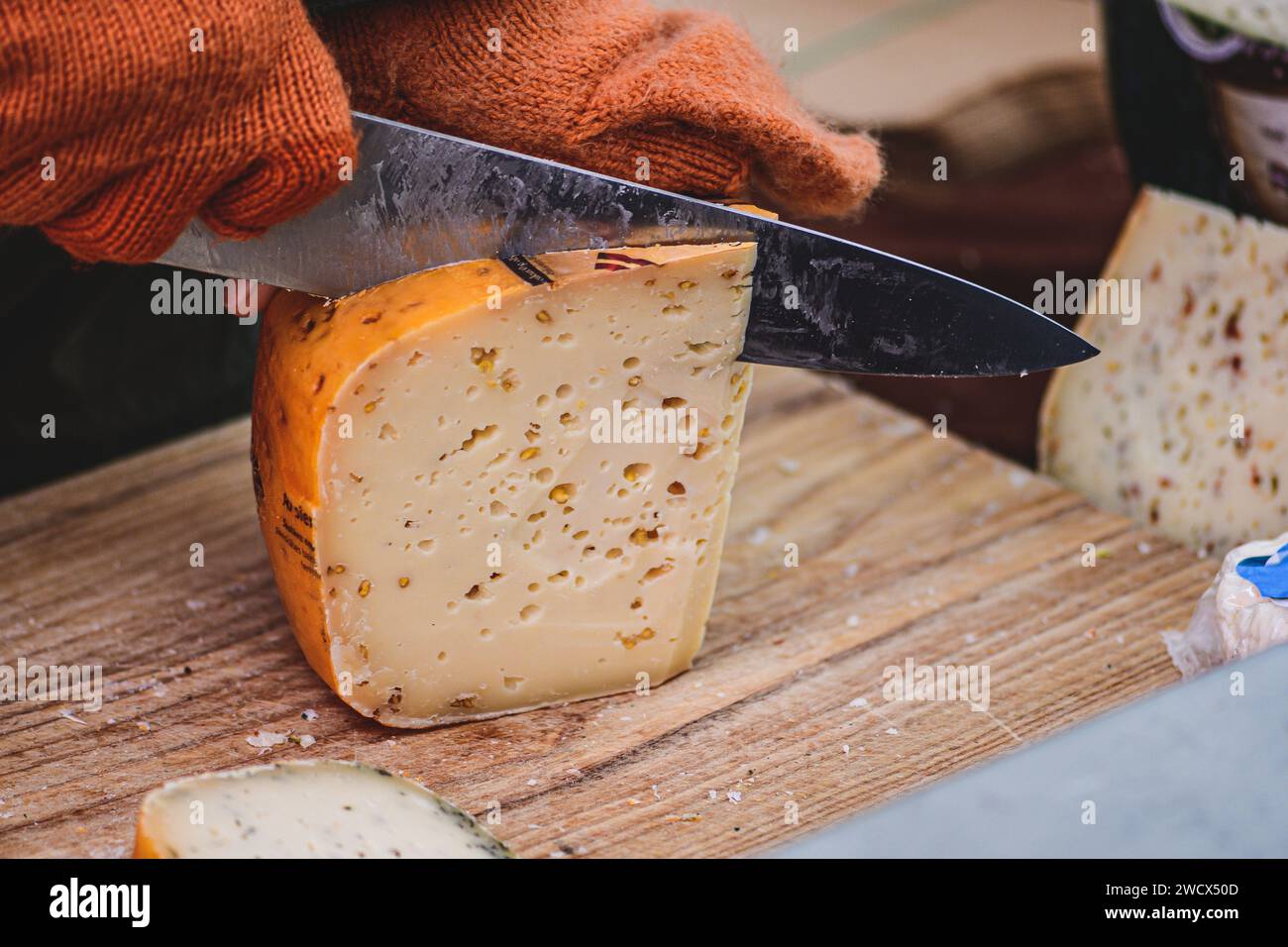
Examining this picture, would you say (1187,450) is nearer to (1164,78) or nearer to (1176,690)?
(1164,78)

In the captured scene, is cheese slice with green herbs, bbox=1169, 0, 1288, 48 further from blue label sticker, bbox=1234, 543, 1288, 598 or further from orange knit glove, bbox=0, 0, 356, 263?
orange knit glove, bbox=0, 0, 356, 263

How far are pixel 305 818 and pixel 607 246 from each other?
0.43 metres

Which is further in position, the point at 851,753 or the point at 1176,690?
the point at 851,753

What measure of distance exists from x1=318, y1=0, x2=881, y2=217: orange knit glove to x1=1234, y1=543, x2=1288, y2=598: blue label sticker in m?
0.43

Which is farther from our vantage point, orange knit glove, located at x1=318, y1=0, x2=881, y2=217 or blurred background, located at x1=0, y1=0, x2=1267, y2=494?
blurred background, located at x1=0, y1=0, x2=1267, y2=494

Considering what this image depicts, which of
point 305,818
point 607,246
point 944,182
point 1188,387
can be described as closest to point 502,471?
point 607,246

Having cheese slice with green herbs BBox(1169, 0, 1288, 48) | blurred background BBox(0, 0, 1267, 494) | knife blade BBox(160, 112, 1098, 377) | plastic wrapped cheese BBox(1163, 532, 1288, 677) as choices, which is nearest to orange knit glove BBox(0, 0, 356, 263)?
knife blade BBox(160, 112, 1098, 377)

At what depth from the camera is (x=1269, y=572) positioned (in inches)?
39.2

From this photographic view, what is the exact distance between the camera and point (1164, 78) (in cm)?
134

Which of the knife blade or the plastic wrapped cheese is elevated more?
the knife blade

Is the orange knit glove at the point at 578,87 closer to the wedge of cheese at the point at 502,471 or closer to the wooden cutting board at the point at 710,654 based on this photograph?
the wedge of cheese at the point at 502,471

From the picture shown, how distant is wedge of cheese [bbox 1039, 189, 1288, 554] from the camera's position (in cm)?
126
